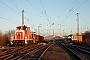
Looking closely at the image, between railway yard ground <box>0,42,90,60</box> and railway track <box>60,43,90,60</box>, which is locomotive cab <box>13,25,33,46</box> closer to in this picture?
railway yard ground <box>0,42,90,60</box>

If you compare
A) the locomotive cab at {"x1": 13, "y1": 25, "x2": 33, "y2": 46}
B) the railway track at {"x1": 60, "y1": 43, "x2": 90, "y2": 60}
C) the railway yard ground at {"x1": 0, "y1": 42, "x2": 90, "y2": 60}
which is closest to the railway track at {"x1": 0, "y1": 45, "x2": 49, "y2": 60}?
the railway yard ground at {"x1": 0, "y1": 42, "x2": 90, "y2": 60}

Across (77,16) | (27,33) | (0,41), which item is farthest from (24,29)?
(77,16)

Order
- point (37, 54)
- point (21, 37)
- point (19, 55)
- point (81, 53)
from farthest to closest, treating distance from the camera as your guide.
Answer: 1. point (21, 37)
2. point (81, 53)
3. point (37, 54)
4. point (19, 55)

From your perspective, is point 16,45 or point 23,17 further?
point 23,17

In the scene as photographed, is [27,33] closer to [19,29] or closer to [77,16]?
[19,29]

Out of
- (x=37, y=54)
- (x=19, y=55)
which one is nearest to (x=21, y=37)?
(x=37, y=54)

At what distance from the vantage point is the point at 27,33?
3297 centimetres

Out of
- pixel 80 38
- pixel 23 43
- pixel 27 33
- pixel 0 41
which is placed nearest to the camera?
pixel 23 43

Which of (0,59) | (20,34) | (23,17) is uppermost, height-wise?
(23,17)

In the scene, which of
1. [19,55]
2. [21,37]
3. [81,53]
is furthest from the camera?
[21,37]

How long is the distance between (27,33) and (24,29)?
0.99 m

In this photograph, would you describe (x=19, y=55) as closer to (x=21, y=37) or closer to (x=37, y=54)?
(x=37, y=54)

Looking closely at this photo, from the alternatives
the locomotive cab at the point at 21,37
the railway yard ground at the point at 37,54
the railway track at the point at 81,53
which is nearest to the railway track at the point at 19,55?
the railway yard ground at the point at 37,54

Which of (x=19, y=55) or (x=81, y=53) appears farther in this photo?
(x=81, y=53)
